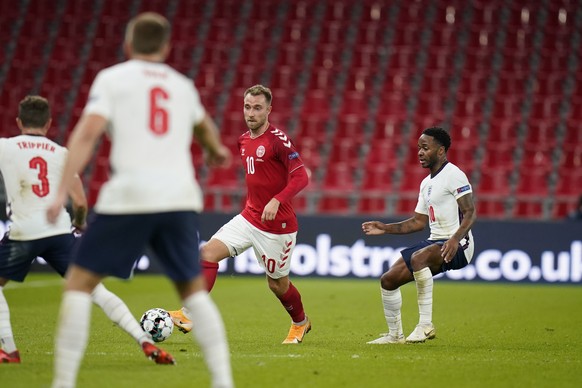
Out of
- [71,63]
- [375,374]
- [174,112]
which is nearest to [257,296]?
[375,374]

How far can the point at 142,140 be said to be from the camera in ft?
16.5

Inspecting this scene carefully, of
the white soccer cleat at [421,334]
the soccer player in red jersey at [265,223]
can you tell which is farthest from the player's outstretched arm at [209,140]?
the white soccer cleat at [421,334]

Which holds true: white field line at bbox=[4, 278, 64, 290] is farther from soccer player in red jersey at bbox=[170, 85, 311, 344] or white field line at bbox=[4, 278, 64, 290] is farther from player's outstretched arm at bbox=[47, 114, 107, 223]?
player's outstretched arm at bbox=[47, 114, 107, 223]

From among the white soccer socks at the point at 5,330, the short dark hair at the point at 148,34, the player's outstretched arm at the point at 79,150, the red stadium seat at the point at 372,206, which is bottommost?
the white soccer socks at the point at 5,330

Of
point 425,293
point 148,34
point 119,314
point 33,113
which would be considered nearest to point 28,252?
point 119,314

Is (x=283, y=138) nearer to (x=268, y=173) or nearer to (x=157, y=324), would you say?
(x=268, y=173)

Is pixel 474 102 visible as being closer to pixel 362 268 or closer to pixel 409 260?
pixel 362 268

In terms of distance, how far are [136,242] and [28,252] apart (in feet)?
6.58

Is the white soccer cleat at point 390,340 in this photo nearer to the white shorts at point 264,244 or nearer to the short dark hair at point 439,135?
the white shorts at point 264,244

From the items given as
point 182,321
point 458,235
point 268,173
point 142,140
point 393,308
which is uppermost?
point 142,140

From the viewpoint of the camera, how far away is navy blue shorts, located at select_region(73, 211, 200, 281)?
16.5ft

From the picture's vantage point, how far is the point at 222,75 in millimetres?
23766

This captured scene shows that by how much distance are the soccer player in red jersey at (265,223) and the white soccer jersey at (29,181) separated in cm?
218

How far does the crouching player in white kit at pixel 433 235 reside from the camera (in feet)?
28.6
